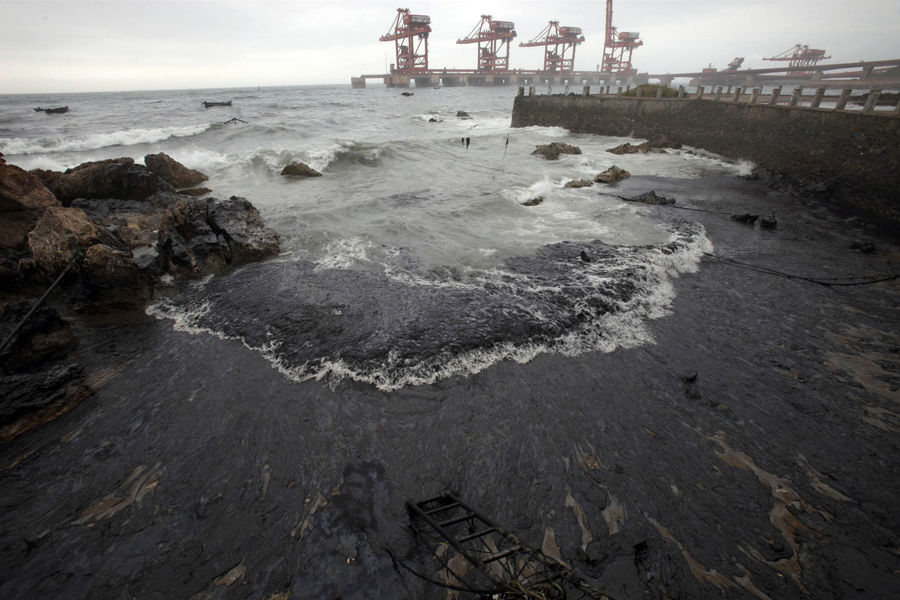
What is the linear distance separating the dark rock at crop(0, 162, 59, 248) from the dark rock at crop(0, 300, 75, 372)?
3229 mm

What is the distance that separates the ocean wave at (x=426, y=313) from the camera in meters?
5.78

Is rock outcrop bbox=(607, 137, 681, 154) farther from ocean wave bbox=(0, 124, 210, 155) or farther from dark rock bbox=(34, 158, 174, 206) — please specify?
ocean wave bbox=(0, 124, 210, 155)

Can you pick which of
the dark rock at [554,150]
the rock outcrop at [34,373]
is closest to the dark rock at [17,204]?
the rock outcrop at [34,373]

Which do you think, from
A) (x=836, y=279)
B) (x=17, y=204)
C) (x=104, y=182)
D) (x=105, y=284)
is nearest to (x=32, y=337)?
(x=105, y=284)

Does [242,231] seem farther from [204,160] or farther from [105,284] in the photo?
[204,160]

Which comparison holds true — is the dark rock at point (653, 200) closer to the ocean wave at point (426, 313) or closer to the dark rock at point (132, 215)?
the ocean wave at point (426, 313)

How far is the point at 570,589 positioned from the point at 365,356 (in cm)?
394

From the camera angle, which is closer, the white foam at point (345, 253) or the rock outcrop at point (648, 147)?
the white foam at point (345, 253)

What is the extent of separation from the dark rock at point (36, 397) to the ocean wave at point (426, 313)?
176 centimetres

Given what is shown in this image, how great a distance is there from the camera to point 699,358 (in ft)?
19.4

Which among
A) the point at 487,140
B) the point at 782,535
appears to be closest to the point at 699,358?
the point at 782,535

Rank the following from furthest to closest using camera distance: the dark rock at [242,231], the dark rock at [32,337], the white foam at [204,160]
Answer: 1. the white foam at [204,160]
2. the dark rock at [242,231]
3. the dark rock at [32,337]

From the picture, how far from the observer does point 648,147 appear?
81.9ft

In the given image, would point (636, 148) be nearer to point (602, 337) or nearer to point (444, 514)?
point (602, 337)
